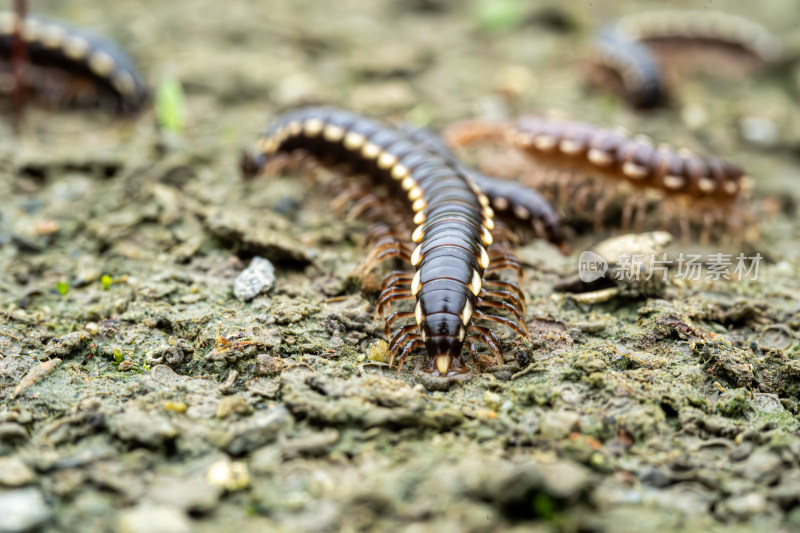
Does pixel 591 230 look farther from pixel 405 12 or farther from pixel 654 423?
pixel 405 12

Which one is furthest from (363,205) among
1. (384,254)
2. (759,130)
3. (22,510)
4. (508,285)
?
(759,130)

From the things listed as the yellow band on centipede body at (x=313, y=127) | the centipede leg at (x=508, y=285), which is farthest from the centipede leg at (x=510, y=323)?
the yellow band on centipede body at (x=313, y=127)

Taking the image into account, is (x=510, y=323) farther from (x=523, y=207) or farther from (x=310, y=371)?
(x=523, y=207)

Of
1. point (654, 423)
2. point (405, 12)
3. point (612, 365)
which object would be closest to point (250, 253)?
point (612, 365)

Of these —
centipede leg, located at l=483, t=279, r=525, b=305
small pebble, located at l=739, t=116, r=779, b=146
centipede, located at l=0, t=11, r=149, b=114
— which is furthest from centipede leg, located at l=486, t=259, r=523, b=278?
centipede, located at l=0, t=11, r=149, b=114

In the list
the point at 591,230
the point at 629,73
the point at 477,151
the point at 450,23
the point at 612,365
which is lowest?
the point at 612,365
